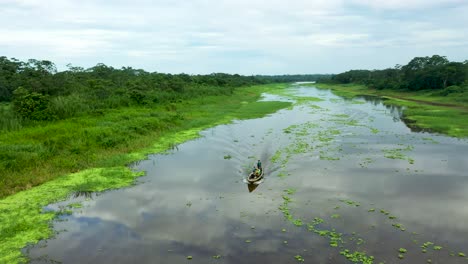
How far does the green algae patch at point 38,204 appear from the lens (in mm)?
14586

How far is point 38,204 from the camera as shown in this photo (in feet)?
60.3

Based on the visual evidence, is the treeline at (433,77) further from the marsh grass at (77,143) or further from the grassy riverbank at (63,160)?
the grassy riverbank at (63,160)

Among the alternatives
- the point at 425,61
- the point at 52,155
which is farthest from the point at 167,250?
the point at 425,61

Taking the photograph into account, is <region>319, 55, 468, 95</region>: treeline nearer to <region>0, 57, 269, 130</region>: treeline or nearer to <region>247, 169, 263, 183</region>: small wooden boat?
<region>0, 57, 269, 130</region>: treeline

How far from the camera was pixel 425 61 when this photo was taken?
94562 millimetres

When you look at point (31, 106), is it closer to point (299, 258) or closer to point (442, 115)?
point (299, 258)

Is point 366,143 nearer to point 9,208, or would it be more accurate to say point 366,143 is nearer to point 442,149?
point 442,149

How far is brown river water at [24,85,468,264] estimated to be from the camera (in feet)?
→ 44.4

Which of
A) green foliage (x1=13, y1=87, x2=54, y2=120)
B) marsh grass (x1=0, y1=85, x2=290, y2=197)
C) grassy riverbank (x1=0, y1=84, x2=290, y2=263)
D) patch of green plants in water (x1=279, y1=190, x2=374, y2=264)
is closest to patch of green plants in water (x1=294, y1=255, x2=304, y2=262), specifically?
patch of green plants in water (x1=279, y1=190, x2=374, y2=264)

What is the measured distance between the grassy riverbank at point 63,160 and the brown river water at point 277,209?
1.14 metres

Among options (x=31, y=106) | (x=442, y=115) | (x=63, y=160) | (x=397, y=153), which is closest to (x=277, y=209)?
(x=397, y=153)

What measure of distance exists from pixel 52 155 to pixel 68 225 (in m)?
10.1

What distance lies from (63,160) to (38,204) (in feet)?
20.3

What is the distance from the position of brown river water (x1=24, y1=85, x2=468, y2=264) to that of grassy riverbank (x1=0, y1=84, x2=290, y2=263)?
1144 millimetres
